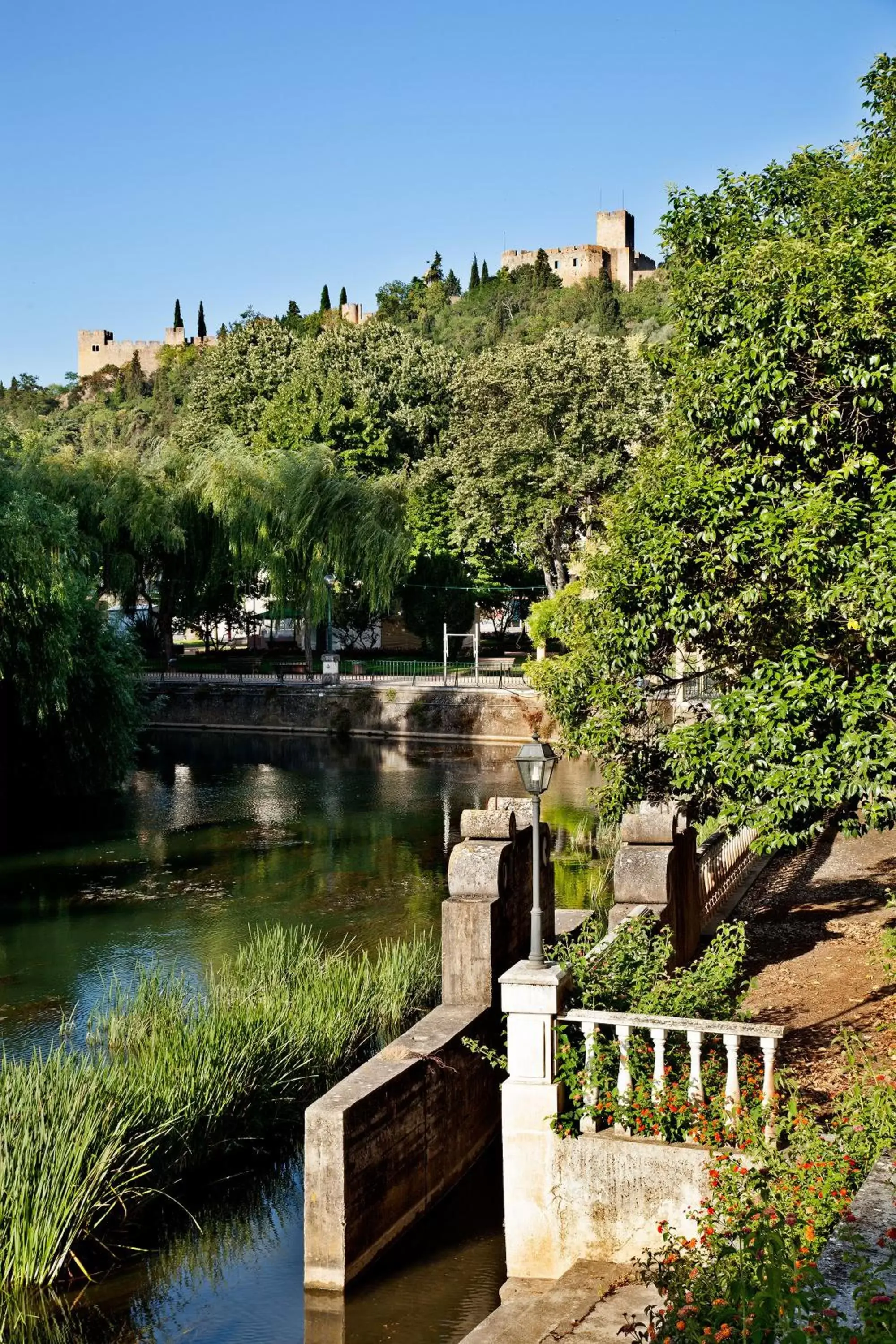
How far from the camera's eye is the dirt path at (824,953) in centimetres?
878

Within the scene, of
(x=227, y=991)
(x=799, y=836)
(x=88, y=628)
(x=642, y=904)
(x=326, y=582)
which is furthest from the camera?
(x=326, y=582)

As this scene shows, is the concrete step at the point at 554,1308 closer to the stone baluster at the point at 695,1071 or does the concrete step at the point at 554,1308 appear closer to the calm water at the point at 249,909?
the stone baluster at the point at 695,1071

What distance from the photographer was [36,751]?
25.0 meters

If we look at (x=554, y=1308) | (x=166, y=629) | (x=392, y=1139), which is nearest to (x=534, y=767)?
(x=392, y=1139)

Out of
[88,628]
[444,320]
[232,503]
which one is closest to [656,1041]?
[88,628]

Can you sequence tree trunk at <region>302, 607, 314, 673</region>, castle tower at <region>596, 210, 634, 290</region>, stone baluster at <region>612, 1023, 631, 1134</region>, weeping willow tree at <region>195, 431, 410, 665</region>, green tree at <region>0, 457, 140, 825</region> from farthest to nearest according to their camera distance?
castle tower at <region>596, 210, 634, 290</region> < tree trunk at <region>302, 607, 314, 673</region> < weeping willow tree at <region>195, 431, 410, 665</region> < green tree at <region>0, 457, 140, 825</region> < stone baluster at <region>612, 1023, 631, 1134</region>

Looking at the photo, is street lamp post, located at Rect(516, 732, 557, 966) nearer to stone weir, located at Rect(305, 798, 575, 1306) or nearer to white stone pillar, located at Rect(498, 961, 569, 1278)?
white stone pillar, located at Rect(498, 961, 569, 1278)

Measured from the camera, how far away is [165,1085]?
917cm

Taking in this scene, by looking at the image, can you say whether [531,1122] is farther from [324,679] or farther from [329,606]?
[329,606]

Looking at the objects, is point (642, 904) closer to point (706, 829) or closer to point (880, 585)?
point (880, 585)

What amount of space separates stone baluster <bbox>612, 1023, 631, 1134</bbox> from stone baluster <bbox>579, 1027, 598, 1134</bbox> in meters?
0.13

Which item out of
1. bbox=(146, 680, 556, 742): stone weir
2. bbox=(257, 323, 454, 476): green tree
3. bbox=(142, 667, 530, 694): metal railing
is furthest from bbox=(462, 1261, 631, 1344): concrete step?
bbox=(257, 323, 454, 476): green tree

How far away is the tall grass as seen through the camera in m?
7.77

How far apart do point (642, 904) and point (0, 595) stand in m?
14.7
